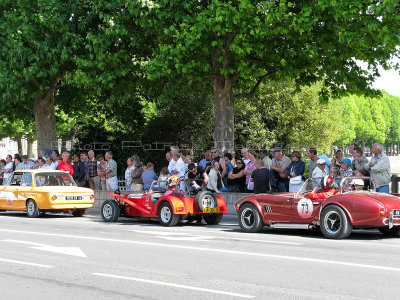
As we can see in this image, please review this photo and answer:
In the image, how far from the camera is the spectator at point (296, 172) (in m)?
17.1

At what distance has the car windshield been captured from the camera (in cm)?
2095

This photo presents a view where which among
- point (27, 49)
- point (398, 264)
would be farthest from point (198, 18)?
point (398, 264)

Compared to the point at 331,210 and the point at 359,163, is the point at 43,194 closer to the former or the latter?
the point at 359,163

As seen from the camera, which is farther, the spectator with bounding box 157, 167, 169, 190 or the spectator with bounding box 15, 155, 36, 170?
the spectator with bounding box 15, 155, 36, 170

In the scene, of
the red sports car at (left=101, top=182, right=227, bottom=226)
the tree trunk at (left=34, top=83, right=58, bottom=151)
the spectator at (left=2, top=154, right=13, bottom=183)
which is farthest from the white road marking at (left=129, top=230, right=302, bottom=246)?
the tree trunk at (left=34, top=83, right=58, bottom=151)

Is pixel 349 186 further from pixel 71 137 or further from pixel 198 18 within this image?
pixel 71 137

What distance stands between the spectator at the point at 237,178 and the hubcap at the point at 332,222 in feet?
20.4

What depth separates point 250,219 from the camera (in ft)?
50.2

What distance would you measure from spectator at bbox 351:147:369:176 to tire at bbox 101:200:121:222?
664 centimetres

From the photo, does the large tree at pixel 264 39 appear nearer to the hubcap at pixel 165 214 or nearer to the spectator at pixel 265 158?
the spectator at pixel 265 158

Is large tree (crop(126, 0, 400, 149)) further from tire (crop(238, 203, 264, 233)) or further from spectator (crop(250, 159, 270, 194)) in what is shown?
tire (crop(238, 203, 264, 233))

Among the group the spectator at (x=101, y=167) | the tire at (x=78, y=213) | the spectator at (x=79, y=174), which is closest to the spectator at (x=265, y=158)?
the tire at (x=78, y=213)

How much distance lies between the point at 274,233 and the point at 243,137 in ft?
91.3

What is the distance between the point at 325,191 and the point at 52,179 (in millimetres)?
10231
